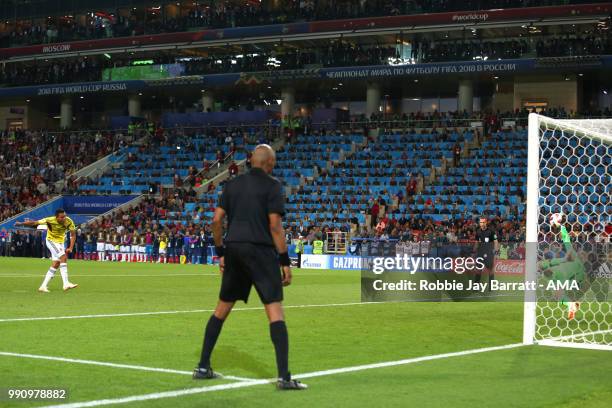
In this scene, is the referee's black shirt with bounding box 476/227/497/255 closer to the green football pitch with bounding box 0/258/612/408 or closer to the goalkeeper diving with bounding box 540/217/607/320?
the green football pitch with bounding box 0/258/612/408

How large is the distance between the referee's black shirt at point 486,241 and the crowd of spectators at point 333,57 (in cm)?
2752

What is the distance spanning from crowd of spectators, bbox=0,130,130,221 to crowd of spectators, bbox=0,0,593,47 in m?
7.00

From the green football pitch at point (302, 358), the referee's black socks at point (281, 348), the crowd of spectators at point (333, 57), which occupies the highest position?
the crowd of spectators at point (333, 57)

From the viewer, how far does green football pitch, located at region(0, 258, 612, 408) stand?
7.52m

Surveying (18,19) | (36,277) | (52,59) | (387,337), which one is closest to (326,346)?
(387,337)

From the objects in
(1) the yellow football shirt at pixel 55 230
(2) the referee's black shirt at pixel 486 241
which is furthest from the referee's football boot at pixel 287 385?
(2) the referee's black shirt at pixel 486 241

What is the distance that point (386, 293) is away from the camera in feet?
63.9

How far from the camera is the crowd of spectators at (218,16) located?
50625 mm

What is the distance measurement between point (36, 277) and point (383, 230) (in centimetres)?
1557

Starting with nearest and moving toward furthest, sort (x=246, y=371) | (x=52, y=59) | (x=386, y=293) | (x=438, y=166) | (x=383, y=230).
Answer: (x=246, y=371) → (x=386, y=293) → (x=383, y=230) → (x=438, y=166) → (x=52, y=59)

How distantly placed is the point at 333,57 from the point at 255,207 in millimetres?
46311

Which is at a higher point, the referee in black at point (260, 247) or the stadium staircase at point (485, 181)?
the stadium staircase at point (485, 181)

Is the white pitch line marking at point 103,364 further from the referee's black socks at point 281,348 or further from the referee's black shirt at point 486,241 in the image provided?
the referee's black shirt at point 486,241

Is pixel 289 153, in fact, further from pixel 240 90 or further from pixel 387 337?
pixel 387 337
